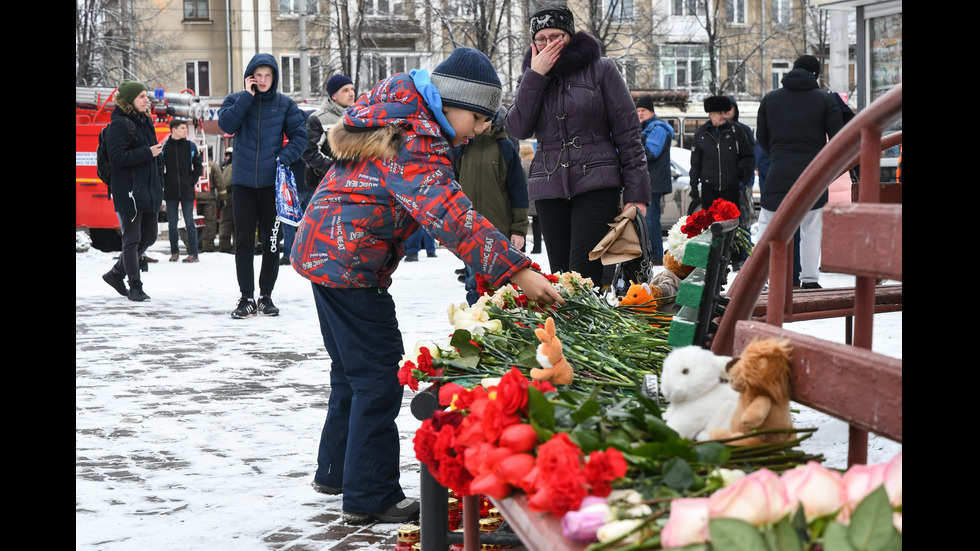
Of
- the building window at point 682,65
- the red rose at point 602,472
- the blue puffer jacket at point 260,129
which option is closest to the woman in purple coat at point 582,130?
the red rose at point 602,472

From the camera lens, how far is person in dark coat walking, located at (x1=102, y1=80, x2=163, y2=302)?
986 centimetres

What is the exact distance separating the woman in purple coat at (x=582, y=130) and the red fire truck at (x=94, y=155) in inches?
461

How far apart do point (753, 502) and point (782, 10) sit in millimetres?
42102

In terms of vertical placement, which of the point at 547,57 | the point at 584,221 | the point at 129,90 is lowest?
the point at 584,221

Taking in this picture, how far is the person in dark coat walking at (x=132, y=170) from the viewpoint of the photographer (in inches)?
388

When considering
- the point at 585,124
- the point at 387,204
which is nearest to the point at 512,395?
the point at 387,204

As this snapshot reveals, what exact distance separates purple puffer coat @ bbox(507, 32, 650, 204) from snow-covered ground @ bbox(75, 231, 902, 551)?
1335 millimetres

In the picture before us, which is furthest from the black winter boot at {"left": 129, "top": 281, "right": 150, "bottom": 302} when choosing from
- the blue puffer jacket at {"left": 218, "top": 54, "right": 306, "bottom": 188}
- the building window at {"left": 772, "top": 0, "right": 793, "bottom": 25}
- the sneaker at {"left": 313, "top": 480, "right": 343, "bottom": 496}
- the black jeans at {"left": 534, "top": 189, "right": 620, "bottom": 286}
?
the building window at {"left": 772, "top": 0, "right": 793, "bottom": 25}

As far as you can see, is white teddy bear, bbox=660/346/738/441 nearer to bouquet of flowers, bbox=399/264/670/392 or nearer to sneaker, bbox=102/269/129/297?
bouquet of flowers, bbox=399/264/670/392

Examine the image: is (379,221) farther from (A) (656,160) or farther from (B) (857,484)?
(A) (656,160)

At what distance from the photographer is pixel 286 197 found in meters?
8.66

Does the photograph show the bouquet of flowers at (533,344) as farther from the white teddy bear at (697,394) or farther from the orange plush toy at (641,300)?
the white teddy bear at (697,394)

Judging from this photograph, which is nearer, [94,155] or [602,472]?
[602,472]
